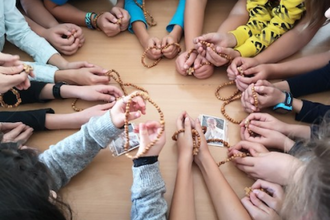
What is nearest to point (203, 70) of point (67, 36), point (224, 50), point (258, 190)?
point (224, 50)

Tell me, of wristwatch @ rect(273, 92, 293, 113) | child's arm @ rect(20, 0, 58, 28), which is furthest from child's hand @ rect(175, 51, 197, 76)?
child's arm @ rect(20, 0, 58, 28)

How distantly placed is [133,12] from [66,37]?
0.29m

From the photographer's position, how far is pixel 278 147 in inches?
38.7

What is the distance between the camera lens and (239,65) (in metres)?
1.13

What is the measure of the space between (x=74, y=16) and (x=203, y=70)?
62cm

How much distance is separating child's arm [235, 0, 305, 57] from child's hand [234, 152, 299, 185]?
413mm

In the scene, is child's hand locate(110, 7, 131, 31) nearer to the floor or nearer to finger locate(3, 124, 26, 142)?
the floor

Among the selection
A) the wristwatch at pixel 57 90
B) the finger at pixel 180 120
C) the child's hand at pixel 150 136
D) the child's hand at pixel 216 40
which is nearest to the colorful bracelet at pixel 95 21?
the wristwatch at pixel 57 90

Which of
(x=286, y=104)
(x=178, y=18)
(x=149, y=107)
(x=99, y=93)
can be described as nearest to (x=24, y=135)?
(x=99, y=93)

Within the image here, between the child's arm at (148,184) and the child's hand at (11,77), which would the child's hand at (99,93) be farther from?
the child's arm at (148,184)

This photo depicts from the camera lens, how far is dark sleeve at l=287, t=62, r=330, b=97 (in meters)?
1.09

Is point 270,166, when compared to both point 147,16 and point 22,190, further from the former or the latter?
point 147,16

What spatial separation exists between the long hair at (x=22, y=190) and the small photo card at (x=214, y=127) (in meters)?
0.53

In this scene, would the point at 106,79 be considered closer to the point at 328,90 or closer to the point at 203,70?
the point at 203,70
